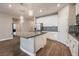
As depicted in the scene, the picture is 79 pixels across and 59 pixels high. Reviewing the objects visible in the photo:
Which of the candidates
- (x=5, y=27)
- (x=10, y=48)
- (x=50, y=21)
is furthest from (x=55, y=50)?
(x=5, y=27)

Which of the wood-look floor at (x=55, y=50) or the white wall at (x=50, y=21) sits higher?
the white wall at (x=50, y=21)

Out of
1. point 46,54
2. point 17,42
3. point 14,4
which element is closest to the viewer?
point 14,4

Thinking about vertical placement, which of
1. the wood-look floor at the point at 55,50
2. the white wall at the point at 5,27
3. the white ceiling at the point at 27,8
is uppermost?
the white ceiling at the point at 27,8

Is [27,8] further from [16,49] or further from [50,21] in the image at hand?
[16,49]

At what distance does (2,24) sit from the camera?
168cm

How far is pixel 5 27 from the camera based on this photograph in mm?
1709

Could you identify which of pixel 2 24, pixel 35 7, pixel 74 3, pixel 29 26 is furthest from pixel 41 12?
pixel 2 24

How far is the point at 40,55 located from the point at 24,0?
116 centimetres

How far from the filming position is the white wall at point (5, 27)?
5.49 feet

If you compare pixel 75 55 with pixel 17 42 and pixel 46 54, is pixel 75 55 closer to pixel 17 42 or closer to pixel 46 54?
pixel 46 54

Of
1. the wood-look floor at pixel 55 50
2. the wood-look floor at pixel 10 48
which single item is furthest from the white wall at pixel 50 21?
the wood-look floor at pixel 10 48

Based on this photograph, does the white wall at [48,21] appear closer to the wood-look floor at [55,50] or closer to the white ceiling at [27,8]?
the white ceiling at [27,8]

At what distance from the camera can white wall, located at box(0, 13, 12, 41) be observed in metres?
1.67

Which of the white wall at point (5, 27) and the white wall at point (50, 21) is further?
the white wall at point (50, 21)
